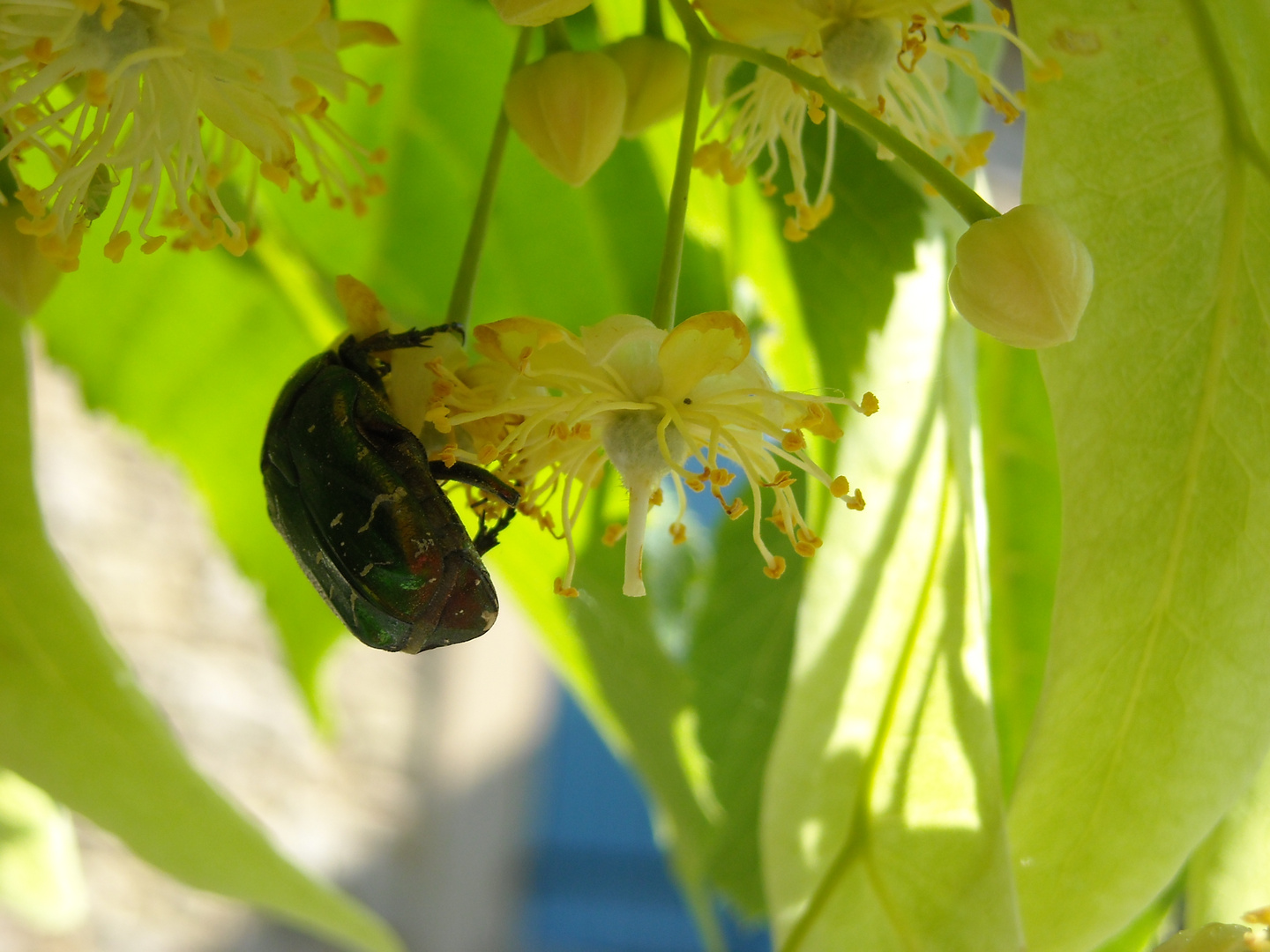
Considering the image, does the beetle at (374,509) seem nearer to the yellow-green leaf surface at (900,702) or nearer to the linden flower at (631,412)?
the linden flower at (631,412)

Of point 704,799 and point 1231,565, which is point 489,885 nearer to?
point 704,799

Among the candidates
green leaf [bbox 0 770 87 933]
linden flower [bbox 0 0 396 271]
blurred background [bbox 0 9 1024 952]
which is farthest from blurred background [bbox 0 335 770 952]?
linden flower [bbox 0 0 396 271]

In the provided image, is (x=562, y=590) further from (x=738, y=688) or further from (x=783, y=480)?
(x=738, y=688)

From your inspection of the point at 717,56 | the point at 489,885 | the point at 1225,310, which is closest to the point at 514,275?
the point at 717,56

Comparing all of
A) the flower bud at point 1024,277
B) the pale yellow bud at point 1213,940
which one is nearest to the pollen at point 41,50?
the flower bud at point 1024,277

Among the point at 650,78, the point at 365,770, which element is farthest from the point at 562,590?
the point at 365,770

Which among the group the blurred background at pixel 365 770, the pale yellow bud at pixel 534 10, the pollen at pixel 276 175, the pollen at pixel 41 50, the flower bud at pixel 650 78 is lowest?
the blurred background at pixel 365 770

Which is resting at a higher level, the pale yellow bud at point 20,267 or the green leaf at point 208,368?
the pale yellow bud at point 20,267
